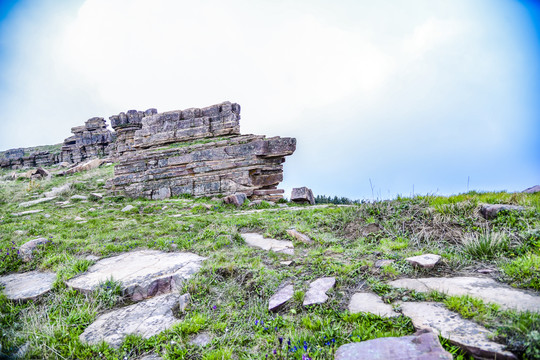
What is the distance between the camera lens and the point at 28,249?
Result: 556 centimetres

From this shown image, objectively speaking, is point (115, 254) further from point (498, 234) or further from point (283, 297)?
point (498, 234)

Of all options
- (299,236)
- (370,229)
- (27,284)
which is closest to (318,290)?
(299,236)

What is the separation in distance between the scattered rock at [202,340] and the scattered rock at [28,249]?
481 cm

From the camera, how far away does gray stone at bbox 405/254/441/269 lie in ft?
11.6

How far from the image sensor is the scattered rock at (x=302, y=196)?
12.0 metres

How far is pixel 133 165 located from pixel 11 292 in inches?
449

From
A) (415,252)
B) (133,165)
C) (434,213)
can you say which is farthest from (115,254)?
(133,165)

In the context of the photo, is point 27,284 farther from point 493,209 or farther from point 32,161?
point 32,161

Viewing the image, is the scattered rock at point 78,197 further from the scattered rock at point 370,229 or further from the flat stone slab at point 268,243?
the scattered rock at point 370,229

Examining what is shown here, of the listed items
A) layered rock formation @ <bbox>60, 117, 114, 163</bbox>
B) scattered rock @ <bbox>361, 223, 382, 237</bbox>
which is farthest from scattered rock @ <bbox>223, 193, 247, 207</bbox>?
layered rock formation @ <bbox>60, 117, 114, 163</bbox>

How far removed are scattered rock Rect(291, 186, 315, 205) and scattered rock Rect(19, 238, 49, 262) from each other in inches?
349

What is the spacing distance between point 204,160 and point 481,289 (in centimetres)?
1239

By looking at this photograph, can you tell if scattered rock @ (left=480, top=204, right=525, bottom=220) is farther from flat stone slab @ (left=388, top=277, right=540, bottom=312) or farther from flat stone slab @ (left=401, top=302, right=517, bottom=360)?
flat stone slab @ (left=401, top=302, right=517, bottom=360)

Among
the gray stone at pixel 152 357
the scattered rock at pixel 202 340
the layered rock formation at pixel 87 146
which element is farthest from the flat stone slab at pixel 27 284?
the layered rock formation at pixel 87 146
